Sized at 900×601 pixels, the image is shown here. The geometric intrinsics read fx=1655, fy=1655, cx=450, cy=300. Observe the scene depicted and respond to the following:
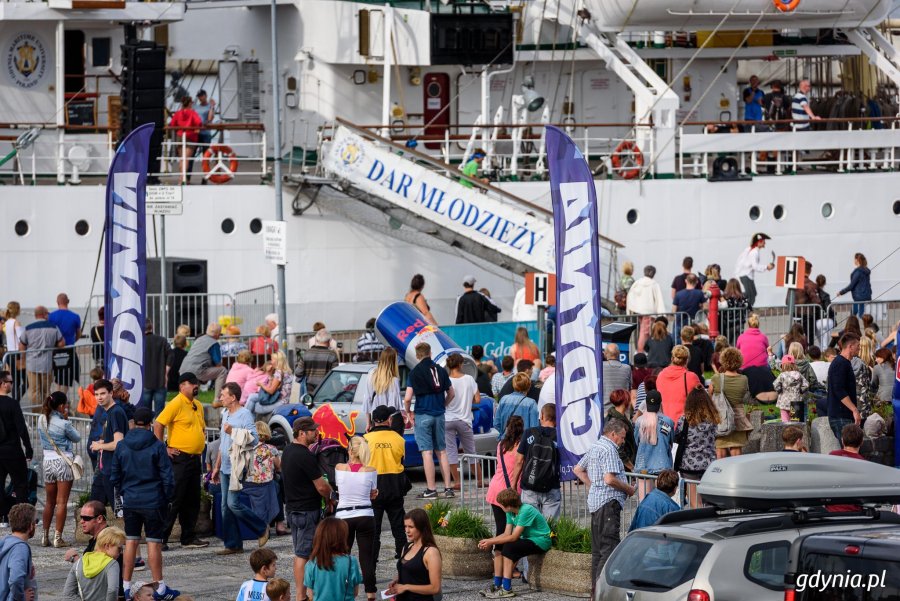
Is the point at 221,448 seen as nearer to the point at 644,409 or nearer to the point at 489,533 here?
the point at 489,533

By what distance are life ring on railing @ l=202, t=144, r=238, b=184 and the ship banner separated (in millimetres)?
1705

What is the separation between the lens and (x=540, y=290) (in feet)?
70.8

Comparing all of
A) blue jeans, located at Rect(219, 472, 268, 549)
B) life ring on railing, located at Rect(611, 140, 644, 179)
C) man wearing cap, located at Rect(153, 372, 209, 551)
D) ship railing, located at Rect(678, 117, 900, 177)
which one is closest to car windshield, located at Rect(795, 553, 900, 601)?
blue jeans, located at Rect(219, 472, 268, 549)

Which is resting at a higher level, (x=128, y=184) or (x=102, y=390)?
(x=128, y=184)

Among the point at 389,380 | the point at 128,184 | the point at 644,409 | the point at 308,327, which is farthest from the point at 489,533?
the point at 308,327

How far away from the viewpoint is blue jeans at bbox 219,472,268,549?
14820 millimetres

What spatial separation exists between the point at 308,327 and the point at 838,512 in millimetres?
19515

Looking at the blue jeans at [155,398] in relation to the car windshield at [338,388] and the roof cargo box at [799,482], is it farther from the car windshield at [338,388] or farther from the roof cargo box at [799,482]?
the roof cargo box at [799,482]

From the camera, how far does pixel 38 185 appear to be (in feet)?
91.2

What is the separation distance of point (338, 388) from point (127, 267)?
2.72 metres

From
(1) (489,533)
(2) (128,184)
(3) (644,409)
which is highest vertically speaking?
(2) (128,184)

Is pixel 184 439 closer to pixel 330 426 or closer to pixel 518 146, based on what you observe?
pixel 330 426

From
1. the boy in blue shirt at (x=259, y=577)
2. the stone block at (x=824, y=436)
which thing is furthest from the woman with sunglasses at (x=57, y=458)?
the stone block at (x=824, y=436)

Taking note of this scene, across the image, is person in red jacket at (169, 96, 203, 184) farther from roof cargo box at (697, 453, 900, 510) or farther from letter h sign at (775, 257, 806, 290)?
roof cargo box at (697, 453, 900, 510)
